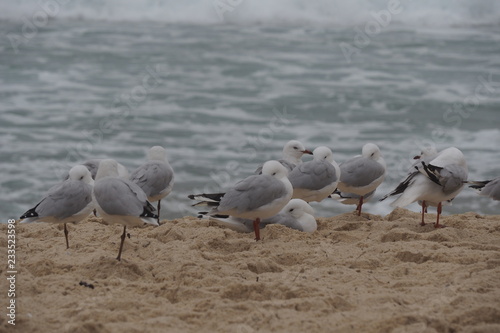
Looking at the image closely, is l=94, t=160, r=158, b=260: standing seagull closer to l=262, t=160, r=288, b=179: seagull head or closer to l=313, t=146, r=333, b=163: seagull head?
l=262, t=160, r=288, b=179: seagull head

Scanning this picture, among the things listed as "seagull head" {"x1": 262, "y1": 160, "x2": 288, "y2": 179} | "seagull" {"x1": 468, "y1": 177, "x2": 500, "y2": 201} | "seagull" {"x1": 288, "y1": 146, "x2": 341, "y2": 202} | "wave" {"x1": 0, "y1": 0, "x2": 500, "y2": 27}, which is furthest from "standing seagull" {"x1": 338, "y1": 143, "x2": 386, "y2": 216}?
"wave" {"x1": 0, "y1": 0, "x2": 500, "y2": 27}

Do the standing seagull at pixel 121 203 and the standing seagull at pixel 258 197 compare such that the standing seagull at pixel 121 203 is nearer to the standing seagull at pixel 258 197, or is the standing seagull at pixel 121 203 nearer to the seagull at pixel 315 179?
the standing seagull at pixel 258 197

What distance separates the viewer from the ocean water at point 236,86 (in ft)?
39.4

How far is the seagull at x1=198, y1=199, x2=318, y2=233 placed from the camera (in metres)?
6.68

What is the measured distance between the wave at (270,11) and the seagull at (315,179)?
68.4 feet

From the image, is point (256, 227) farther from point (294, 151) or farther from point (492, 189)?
point (492, 189)

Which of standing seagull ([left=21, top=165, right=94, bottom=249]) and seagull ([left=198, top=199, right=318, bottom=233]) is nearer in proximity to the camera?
standing seagull ([left=21, top=165, right=94, bottom=249])

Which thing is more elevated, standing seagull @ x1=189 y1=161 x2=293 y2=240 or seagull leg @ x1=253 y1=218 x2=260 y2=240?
standing seagull @ x1=189 y1=161 x2=293 y2=240

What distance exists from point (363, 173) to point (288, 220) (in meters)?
1.23

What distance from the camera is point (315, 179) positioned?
7273 millimetres

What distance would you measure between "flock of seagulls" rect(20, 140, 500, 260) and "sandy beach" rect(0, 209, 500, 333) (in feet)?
0.86

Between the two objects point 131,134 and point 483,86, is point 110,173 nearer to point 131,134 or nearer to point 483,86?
point 131,134

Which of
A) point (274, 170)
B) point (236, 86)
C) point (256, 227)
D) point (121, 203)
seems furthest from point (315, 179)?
point (236, 86)

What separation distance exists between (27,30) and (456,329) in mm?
24438
